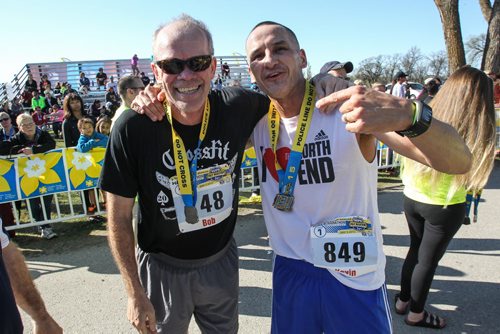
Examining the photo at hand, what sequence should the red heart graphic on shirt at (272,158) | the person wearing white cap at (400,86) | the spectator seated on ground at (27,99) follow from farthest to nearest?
the spectator seated on ground at (27,99), the person wearing white cap at (400,86), the red heart graphic on shirt at (272,158)

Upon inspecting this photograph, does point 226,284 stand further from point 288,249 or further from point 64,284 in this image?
point 64,284

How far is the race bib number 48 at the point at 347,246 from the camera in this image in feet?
6.07

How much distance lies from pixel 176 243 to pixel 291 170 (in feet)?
2.63

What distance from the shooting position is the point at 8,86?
21.7 metres

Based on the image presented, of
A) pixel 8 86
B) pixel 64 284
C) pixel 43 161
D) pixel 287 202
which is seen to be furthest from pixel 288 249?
pixel 8 86

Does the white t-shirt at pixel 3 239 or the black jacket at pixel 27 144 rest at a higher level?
the black jacket at pixel 27 144

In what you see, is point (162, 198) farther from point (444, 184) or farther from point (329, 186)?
point (444, 184)

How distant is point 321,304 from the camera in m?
1.92

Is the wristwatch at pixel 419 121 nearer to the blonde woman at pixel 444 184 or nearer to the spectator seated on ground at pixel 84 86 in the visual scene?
the blonde woman at pixel 444 184

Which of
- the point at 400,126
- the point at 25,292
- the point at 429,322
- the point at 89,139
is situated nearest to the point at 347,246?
the point at 400,126

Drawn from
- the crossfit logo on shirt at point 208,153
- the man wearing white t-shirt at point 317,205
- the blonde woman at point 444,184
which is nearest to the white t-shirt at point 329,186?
the man wearing white t-shirt at point 317,205

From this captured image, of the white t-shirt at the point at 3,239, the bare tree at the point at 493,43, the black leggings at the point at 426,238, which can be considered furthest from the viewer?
the bare tree at the point at 493,43

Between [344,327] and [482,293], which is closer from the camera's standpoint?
[344,327]

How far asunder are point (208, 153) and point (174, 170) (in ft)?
0.71
